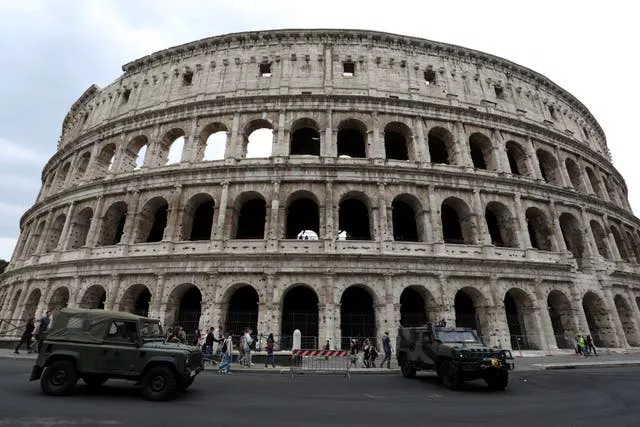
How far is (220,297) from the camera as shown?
1638 cm

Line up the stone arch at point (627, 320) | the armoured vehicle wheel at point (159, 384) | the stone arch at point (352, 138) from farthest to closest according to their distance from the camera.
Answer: the stone arch at point (352, 138), the stone arch at point (627, 320), the armoured vehicle wheel at point (159, 384)

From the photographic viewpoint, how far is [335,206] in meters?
17.8

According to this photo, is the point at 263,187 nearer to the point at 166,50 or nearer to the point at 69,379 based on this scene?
the point at 69,379

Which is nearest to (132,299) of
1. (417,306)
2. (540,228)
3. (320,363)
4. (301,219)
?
(301,219)

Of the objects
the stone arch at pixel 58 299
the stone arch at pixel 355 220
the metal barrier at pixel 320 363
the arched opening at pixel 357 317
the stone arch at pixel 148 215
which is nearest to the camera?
the metal barrier at pixel 320 363

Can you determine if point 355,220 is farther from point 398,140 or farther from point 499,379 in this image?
point 499,379

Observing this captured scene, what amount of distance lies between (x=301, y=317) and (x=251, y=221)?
23.5ft

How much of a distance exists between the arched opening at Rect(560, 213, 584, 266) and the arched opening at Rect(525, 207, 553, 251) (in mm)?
2170

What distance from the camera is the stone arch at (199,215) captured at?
18.9m

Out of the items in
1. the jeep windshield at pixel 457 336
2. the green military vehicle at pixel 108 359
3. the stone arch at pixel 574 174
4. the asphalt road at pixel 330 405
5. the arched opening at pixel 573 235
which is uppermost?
the stone arch at pixel 574 174

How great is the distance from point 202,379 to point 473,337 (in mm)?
8183

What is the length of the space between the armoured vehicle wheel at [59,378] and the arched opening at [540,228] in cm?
2259

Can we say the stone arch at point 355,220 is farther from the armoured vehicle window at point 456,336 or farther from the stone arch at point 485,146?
the armoured vehicle window at point 456,336

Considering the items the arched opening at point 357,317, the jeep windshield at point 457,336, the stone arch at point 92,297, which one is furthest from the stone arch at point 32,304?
the jeep windshield at point 457,336
